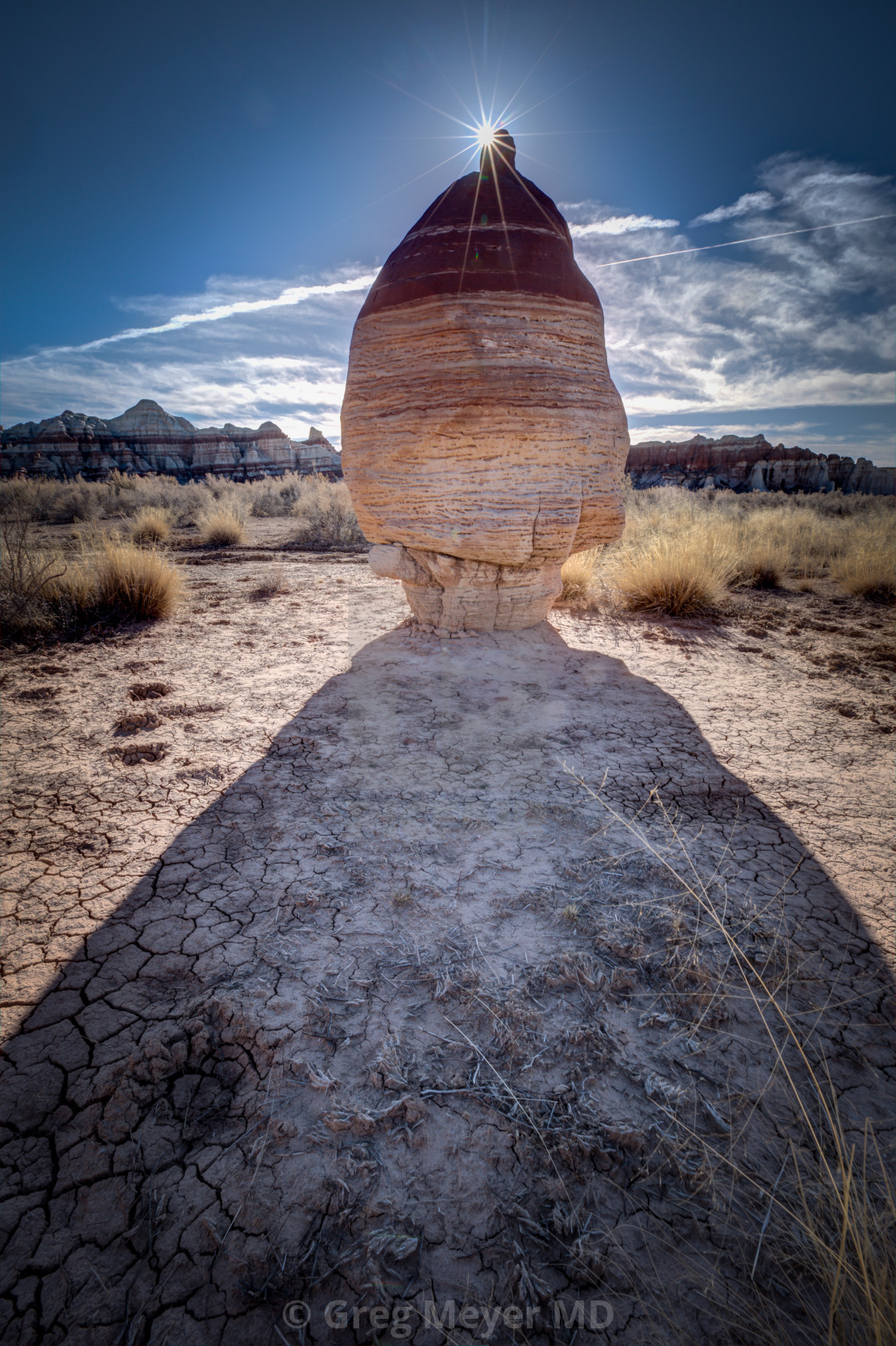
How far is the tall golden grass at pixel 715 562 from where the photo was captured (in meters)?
5.50

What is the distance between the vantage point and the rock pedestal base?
4242 millimetres

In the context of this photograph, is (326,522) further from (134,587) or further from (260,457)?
(260,457)

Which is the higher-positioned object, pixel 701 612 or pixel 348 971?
pixel 701 612

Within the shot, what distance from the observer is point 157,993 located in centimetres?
145

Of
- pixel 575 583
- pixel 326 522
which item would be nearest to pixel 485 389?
pixel 575 583

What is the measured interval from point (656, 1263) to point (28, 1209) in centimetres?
123

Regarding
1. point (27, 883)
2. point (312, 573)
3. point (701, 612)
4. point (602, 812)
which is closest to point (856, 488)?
point (701, 612)

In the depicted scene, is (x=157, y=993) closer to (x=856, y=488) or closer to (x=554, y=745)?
(x=554, y=745)

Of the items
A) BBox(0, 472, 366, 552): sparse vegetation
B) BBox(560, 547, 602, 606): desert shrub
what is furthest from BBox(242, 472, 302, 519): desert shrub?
BBox(560, 547, 602, 606): desert shrub

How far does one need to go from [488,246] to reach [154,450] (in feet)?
136

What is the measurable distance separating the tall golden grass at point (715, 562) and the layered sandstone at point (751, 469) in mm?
18209

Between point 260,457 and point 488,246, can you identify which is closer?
point 488,246

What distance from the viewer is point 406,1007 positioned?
1433 millimetres

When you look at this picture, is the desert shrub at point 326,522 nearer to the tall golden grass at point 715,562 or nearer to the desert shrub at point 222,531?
the desert shrub at point 222,531
